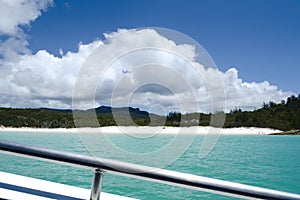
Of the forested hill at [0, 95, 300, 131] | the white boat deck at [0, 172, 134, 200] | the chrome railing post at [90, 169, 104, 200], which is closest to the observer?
the chrome railing post at [90, 169, 104, 200]

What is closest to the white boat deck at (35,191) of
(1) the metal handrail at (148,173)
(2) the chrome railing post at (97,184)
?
(2) the chrome railing post at (97,184)

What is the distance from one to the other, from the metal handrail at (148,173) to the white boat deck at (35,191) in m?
0.22

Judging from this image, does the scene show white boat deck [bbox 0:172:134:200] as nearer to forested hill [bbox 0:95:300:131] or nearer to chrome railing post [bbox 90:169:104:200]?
chrome railing post [bbox 90:169:104:200]

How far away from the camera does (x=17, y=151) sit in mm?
1076

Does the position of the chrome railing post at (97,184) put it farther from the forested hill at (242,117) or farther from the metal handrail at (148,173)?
the forested hill at (242,117)

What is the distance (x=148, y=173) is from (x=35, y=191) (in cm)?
55

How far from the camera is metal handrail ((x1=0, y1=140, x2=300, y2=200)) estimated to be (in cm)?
95

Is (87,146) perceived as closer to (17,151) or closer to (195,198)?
(17,151)

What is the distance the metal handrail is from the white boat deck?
22cm

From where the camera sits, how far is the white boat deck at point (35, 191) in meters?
1.25

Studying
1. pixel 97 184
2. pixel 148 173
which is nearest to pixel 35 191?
pixel 97 184

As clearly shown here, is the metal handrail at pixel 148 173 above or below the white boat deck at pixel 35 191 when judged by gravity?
above

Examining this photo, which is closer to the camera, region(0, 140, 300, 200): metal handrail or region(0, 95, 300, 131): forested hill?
region(0, 140, 300, 200): metal handrail

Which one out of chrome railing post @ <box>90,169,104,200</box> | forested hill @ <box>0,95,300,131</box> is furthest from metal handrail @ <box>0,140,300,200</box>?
forested hill @ <box>0,95,300,131</box>
